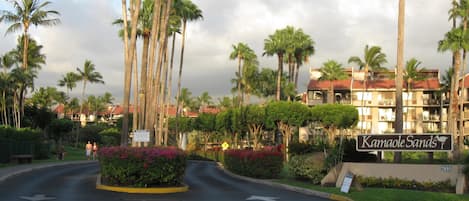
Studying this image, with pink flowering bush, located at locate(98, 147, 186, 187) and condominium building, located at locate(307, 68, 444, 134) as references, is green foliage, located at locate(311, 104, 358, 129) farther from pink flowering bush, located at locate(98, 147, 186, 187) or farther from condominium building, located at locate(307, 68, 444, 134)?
pink flowering bush, located at locate(98, 147, 186, 187)

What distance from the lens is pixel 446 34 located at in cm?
6100

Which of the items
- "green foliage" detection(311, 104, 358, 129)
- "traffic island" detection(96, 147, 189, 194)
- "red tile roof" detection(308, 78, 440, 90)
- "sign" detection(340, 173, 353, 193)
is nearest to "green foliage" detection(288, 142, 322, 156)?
"sign" detection(340, 173, 353, 193)

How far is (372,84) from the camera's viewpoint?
93.9 m

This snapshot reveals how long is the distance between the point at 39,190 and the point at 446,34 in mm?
50768

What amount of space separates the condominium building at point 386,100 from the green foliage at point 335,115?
16913 mm

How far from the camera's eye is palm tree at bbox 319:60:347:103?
3612 inches

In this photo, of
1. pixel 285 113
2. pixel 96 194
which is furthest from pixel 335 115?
pixel 96 194

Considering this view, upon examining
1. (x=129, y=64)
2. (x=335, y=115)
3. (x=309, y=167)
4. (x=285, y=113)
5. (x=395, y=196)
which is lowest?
(x=395, y=196)

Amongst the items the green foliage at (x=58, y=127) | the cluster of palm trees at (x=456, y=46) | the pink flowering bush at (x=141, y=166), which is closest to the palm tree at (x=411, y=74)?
the cluster of palm trees at (x=456, y=46)

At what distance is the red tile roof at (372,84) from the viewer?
9231 centimetres

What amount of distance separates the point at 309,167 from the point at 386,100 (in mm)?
68516

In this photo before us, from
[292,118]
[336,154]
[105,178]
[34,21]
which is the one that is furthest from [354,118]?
[105,178]

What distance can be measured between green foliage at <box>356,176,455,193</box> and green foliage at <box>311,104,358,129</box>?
161 ft

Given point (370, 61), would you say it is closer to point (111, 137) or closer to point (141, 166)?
point (111, 137)
